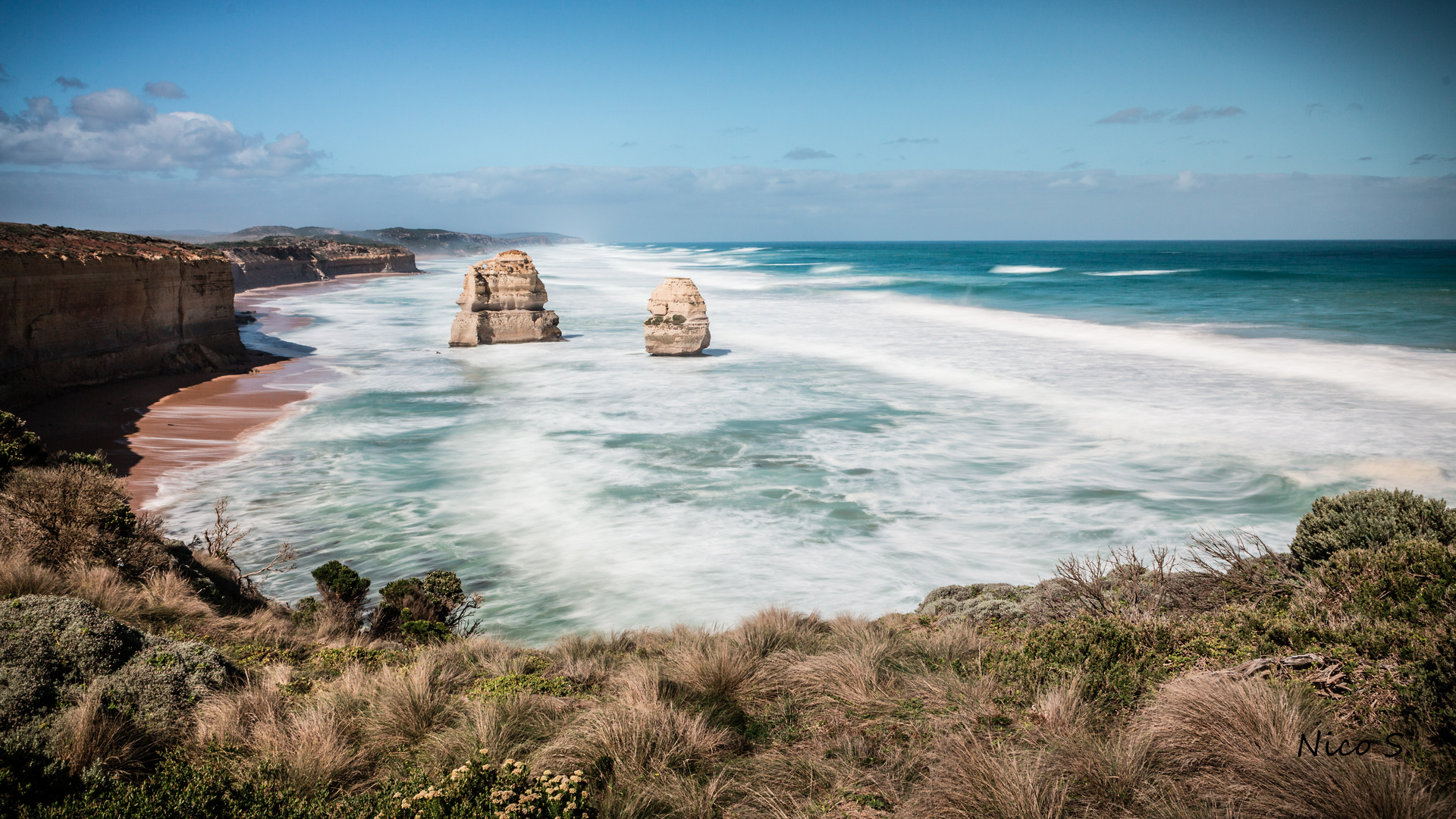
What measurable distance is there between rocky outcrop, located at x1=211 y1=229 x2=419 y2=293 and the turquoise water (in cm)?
3484

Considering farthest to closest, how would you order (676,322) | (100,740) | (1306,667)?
(676,322) → (1306,667) → (100,740)

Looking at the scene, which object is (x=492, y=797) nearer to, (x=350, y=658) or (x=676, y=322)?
(x=350, y=658)

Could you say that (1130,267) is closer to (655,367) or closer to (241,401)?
(655,367)

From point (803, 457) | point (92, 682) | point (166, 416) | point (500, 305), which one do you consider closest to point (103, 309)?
point (166, 416)

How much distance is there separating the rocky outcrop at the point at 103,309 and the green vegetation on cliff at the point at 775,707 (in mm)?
15168

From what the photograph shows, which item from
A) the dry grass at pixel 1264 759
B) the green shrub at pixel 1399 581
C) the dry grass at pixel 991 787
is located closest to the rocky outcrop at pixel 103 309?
the dry grass at pixel 991 787

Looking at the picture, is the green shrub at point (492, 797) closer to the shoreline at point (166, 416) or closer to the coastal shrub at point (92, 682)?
the coastal shrub at point (92, 682)

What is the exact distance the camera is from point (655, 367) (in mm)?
26156

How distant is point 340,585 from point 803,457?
9.14 metres

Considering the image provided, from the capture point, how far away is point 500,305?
3139 cm

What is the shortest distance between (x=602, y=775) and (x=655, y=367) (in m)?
22.4

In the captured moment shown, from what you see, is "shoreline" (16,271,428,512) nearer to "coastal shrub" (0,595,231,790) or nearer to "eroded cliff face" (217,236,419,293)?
"coastal shrub" (0,595,231,790)

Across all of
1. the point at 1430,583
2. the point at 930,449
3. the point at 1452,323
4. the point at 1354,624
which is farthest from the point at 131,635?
the point at 1452,323

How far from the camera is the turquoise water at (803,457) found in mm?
10422
